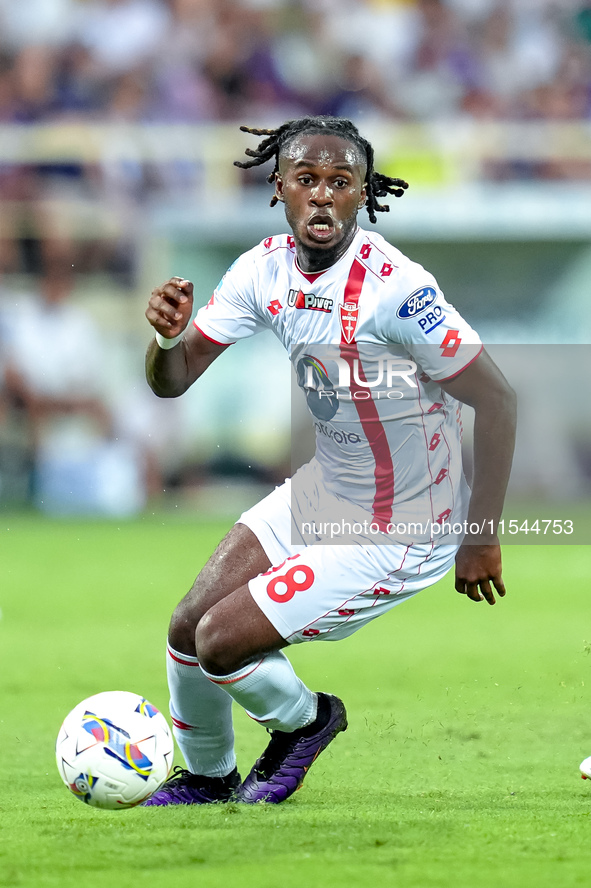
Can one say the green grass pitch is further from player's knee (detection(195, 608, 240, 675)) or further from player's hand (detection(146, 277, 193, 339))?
player's hand (detection(146, 277, 193, 339))

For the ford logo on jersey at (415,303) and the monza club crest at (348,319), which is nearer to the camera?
the ford logo on jersey at (415,303)

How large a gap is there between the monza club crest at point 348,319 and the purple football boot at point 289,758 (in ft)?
4.38

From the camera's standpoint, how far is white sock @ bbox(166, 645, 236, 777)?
4.69 meters

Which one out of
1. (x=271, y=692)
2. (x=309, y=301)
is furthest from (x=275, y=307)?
(x=271, y=692)

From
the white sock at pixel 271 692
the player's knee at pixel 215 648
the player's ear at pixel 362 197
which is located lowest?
the white sock at pixel 271 692

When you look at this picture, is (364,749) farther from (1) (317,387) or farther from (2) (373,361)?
(2) (373,361)

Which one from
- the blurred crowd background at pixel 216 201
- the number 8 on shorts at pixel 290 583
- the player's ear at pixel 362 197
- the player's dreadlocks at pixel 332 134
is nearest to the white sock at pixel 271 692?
the number 8 on shorts at pixel 290 583

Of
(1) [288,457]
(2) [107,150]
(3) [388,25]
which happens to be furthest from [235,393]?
(3) [388,25]

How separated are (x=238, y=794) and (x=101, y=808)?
0.59 m

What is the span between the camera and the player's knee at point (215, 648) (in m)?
4.28

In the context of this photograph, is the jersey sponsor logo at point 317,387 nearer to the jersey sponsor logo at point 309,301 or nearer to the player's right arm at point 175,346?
the jersey sponsor logo at point 309,301

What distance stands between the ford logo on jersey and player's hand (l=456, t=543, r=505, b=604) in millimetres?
830

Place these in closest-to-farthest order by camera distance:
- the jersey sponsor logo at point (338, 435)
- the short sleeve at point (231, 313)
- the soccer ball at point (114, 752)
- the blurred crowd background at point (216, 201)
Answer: the soccer ball at point (114, 752)
the jersey sponsor logo at point (338, 435)
the short sleeve at point (231, 313)
the blurred crowd background at point (216, 201)

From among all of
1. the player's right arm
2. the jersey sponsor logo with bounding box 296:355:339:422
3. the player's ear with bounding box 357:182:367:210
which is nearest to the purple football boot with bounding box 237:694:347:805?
the jersey sponsor logo with bounding box 296:355:339:422
